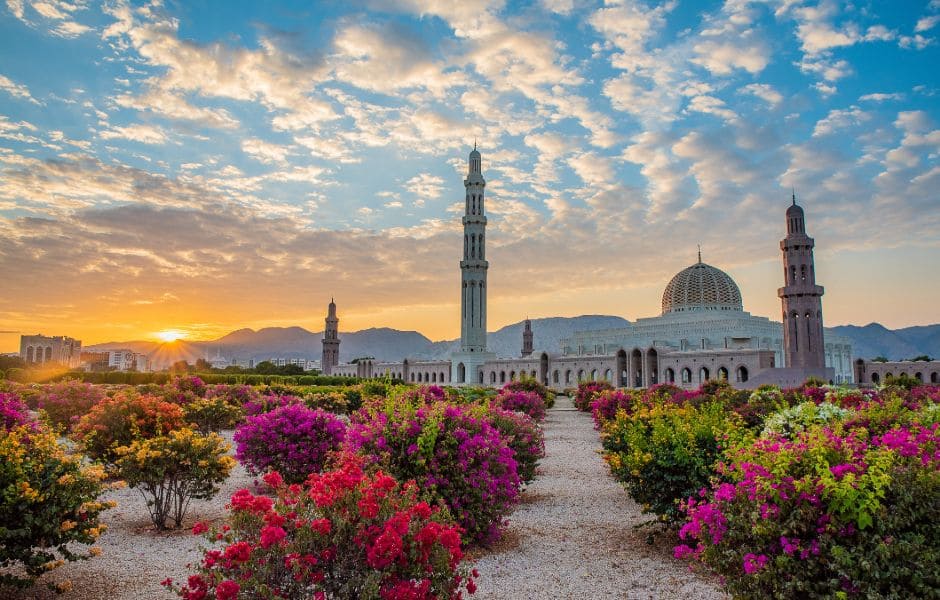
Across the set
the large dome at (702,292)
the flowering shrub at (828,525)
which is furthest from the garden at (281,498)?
the large dome at (702,292)

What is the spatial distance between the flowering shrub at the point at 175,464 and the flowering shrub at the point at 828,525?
Result: 20.4ft

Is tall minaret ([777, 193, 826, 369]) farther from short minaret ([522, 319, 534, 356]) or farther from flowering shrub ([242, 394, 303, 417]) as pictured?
flowering shrub ([242, 394, 303, 417])

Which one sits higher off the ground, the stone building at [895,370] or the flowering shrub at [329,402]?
the stone building at [895,370]

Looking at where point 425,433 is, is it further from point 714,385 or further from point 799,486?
point 714,385

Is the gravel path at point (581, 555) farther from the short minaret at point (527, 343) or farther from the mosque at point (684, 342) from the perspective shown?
the short minaret at point (527, 343)

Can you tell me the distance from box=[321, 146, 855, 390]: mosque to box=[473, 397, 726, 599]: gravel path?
39.4 m

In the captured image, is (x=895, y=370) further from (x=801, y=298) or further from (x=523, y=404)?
(x=523, y=404)

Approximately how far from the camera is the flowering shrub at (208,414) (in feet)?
56.9

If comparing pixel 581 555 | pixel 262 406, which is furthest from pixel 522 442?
pixel 262 406

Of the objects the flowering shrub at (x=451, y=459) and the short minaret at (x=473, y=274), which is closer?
the flowering shrub at (x=451, y=459)

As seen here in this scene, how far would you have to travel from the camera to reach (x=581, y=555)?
7.32m

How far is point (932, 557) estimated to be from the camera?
164 inches

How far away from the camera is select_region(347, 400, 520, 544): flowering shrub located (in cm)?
727

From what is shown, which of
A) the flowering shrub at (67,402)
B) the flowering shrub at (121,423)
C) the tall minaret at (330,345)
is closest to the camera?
the flowering shrub at (121,423)
